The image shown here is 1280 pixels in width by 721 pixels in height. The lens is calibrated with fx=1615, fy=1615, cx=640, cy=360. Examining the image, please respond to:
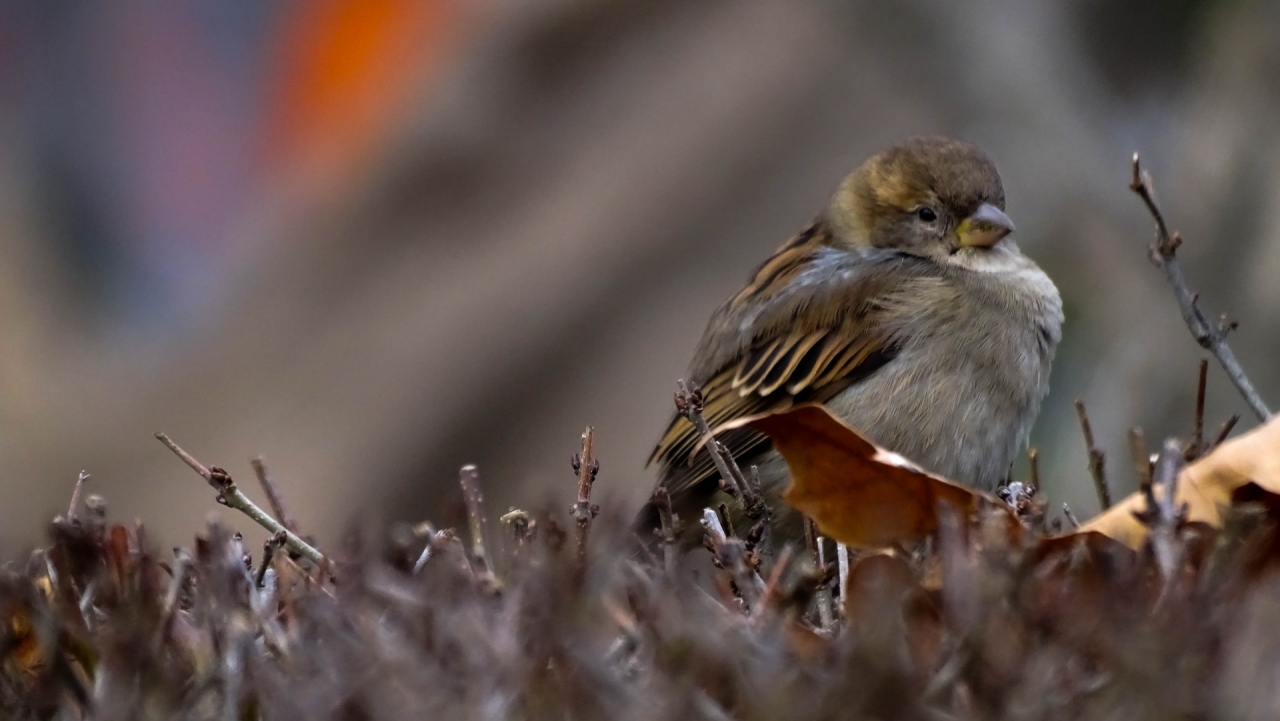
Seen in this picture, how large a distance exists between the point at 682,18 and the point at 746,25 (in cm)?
34

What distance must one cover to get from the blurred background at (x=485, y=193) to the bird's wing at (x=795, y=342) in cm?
329

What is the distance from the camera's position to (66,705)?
1.49m

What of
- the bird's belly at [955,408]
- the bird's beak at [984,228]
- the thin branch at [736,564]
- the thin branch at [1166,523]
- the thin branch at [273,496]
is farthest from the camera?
the bird's beak at [984,228]

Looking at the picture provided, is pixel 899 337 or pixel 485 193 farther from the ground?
pixel 485 193

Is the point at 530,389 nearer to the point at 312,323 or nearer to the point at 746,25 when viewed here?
the point at 312,323

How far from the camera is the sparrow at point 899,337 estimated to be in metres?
3.81

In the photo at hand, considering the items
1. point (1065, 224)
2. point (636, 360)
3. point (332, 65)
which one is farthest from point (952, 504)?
point (332, 65)

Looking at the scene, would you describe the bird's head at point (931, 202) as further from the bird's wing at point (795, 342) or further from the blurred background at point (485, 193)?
the blurred background at point (485, 193)

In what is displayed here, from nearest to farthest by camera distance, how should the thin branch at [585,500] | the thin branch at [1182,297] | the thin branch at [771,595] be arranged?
the thin branch at [771,595], the thin branch at [585,500], the thin branch at [1182,297]

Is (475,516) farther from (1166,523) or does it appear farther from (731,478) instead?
(1166,523)

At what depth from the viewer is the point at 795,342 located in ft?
13.3

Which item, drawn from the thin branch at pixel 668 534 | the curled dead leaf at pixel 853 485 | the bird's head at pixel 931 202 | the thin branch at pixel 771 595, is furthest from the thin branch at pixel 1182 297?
the bird's head at pixel 931 202

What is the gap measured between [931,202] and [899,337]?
0.48 metres

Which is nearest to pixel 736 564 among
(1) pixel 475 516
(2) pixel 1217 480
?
(1) pixel 475 516
